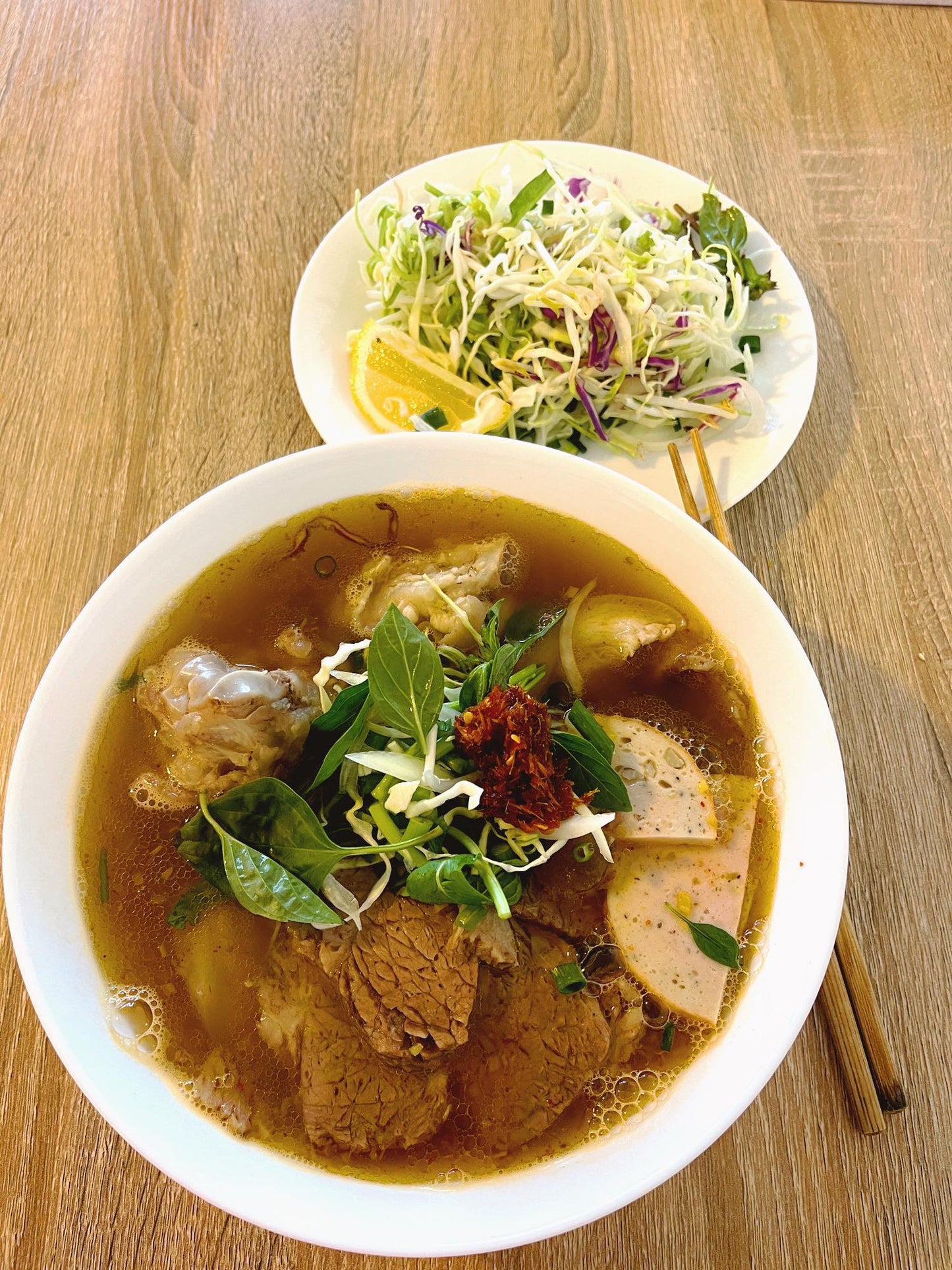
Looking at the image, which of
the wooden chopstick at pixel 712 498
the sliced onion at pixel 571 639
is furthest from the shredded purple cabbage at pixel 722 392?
the sliced onion at pixel 571 639

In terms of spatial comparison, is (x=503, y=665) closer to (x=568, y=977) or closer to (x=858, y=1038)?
(x=568, y=977)

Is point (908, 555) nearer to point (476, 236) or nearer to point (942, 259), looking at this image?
point (942, 259)

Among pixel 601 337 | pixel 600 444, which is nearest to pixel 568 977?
pixel 600 444

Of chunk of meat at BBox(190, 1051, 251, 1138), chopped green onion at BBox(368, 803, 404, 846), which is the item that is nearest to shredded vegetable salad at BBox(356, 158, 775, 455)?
chopped green onion at BBox(368, 803, 404, 846)

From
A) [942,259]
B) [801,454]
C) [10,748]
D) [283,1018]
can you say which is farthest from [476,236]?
[283,1018]

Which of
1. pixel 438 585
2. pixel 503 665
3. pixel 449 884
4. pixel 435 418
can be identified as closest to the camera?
pixel 449 884

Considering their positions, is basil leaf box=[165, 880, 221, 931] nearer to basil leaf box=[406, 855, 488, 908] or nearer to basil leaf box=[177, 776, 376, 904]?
basil leaf box=[177, 776, 376, 904]

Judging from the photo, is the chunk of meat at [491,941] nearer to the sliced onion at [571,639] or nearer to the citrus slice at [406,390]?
the sliced onion at [571,639]
